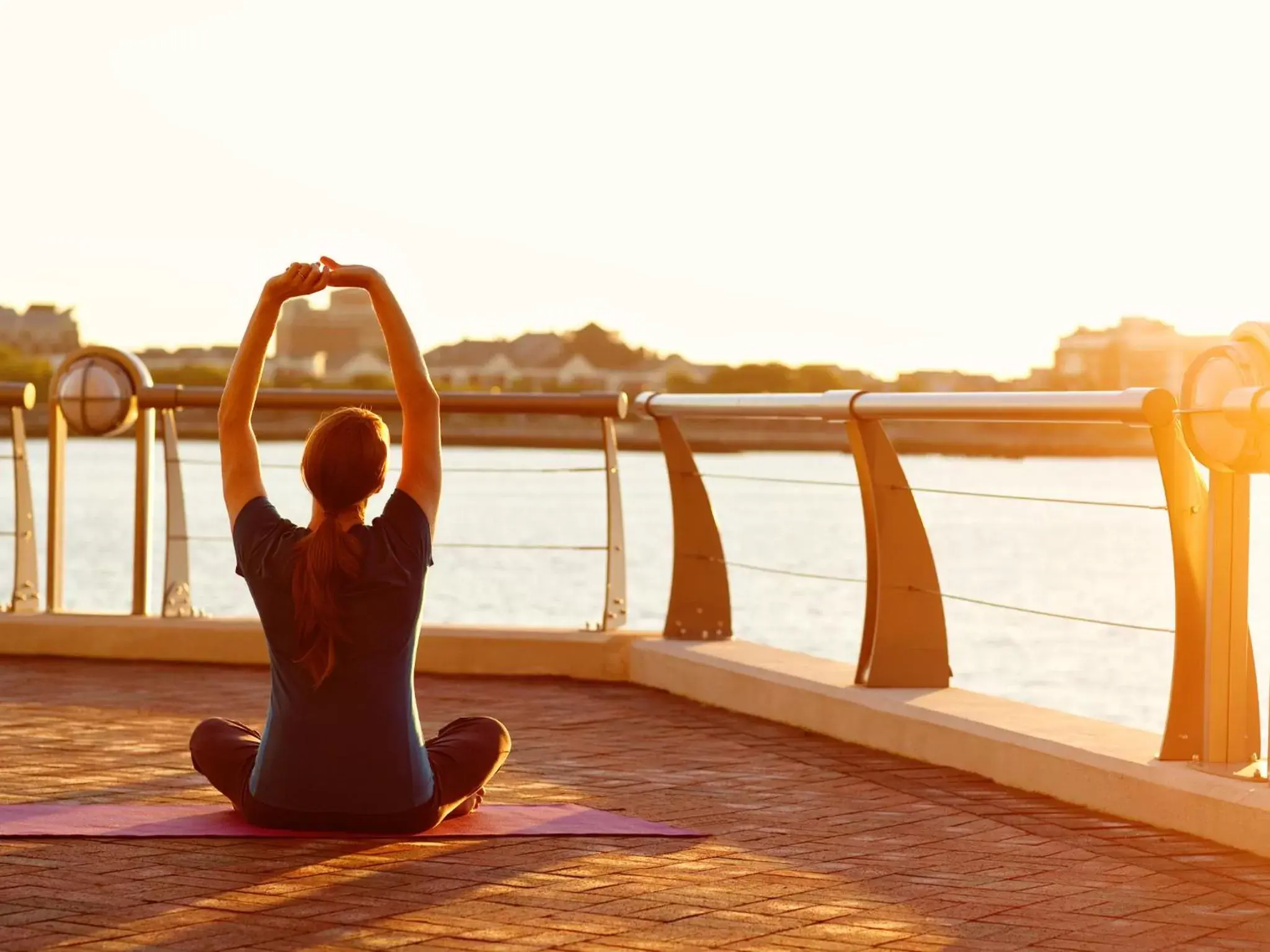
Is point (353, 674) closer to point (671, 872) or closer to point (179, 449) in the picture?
point (671, 872)

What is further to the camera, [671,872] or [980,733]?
[980,733]

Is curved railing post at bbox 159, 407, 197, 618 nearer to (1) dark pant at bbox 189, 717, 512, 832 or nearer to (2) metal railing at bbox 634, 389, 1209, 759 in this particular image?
(2) metal railing at bbox 634, 389, 1209, 759

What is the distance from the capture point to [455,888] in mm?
4355

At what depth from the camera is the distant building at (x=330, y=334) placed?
16975cm

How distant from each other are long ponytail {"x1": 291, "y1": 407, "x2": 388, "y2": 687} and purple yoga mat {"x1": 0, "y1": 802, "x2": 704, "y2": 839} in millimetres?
561

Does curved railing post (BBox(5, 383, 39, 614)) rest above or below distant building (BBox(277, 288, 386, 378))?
below

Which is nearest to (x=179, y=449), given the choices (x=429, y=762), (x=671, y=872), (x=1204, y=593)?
(x=429, y=762)

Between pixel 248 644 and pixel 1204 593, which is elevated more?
pixel 1204 593

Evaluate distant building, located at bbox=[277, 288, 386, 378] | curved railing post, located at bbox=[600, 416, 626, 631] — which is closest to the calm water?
curved railing post, located at bbox=[600, 416, 626, 631]

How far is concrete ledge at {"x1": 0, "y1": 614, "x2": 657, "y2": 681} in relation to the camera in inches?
340

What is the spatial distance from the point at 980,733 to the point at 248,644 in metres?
3.86

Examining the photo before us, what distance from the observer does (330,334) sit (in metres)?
177

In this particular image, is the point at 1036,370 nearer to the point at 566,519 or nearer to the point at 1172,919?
the point at 566,519

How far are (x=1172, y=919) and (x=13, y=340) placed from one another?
616 ft
